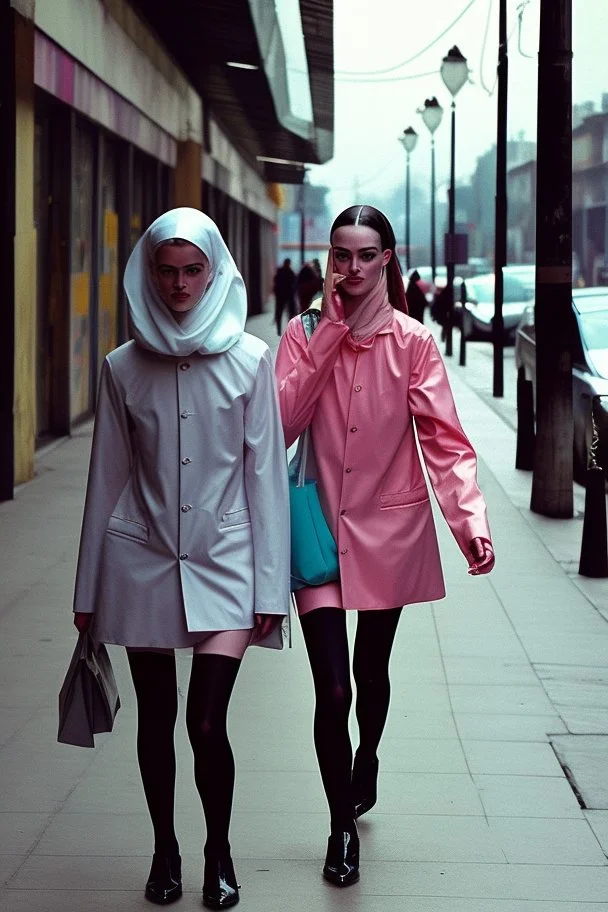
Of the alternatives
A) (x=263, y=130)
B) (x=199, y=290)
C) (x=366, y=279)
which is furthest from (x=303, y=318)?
(x=263, y=130)

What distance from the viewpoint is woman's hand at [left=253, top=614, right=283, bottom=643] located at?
4.21 m

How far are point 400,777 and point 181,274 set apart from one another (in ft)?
6.86

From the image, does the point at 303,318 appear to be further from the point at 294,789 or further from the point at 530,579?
the point at 530,579

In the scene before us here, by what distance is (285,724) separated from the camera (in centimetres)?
608

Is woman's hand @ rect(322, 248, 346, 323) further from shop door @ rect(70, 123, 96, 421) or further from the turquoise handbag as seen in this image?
shop door @ rect(70, 123, 96, 421)

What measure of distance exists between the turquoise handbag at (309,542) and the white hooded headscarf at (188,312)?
562mm

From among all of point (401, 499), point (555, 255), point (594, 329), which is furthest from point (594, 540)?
point (594, 329)

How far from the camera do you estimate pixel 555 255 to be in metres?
11.4

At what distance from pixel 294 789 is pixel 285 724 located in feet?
2.57

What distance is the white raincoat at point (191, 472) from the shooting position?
4.15 metres

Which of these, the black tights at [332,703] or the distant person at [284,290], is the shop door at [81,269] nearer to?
the black tights at [332,703]

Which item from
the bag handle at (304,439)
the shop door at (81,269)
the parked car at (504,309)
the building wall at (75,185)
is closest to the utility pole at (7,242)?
the building wall at (75,185)

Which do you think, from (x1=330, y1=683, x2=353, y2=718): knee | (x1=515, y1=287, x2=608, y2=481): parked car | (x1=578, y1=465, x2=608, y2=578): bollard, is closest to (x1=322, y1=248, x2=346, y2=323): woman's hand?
(x1=330, y1=683, x2=353, y2=718): knee

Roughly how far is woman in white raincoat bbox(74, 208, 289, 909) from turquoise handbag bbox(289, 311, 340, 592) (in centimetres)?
28
